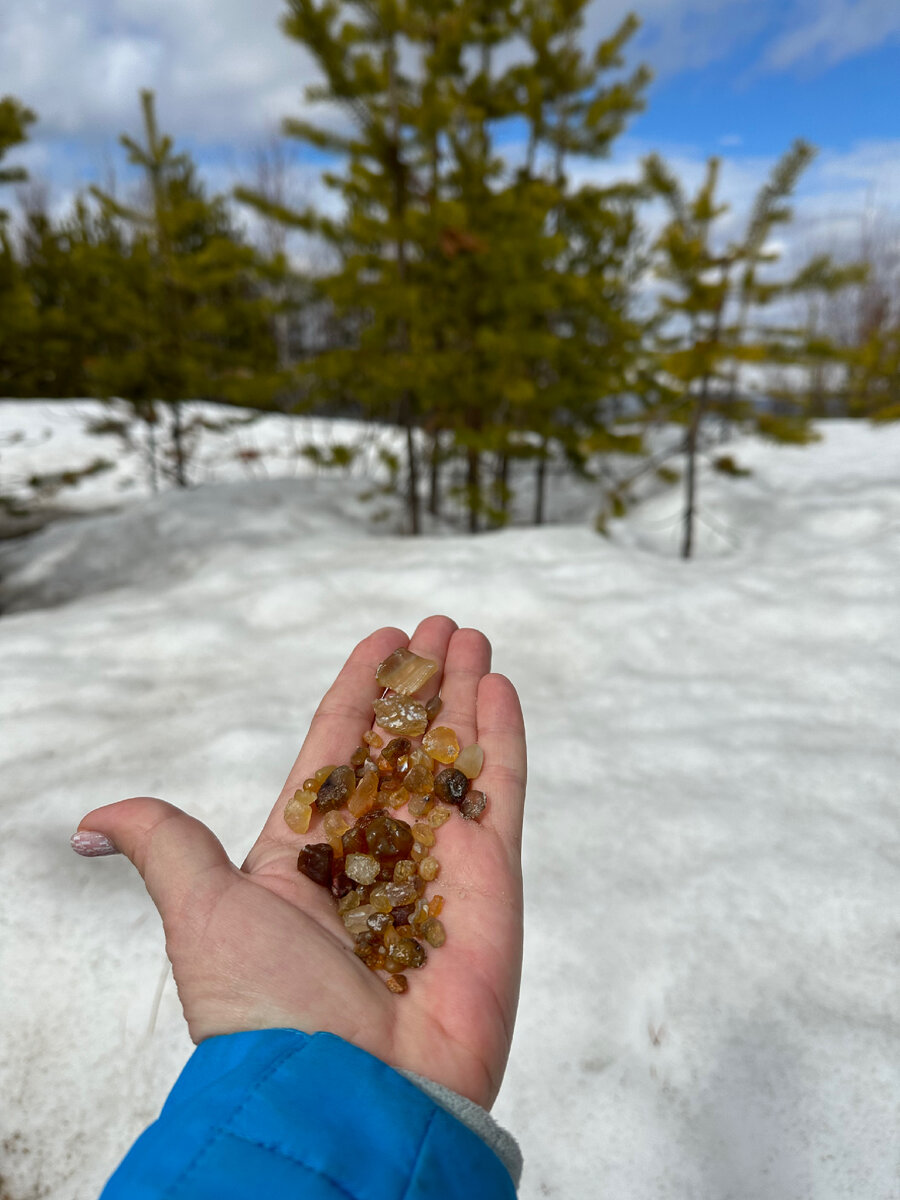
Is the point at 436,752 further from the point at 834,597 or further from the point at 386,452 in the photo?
the point at 386,452

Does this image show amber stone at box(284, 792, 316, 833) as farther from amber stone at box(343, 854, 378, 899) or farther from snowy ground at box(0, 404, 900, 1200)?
snowy ground at box(0, 404, 900, 1200)

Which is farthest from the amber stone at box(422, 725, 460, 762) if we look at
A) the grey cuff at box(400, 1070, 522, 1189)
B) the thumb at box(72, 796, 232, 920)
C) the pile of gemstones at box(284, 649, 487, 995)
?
the grey cuff at box(400, 1070, 522, 1189)

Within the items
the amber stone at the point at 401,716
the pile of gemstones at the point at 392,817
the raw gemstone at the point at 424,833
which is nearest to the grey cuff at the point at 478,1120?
the pile of gemstones at the point at 392,817

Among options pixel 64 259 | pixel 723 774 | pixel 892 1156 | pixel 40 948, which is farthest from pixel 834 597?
pixel 64 259

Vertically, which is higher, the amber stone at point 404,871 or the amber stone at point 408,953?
the amber stone at point 404,871

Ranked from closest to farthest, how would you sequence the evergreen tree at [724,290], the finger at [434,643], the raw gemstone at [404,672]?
the raw gemstone at [404,672]
the finger at [434,643]
the evergreen tree at [724,290]

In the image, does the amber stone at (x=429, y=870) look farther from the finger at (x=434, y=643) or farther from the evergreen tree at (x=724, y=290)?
the evergreen tree at (x=724, y=290)
